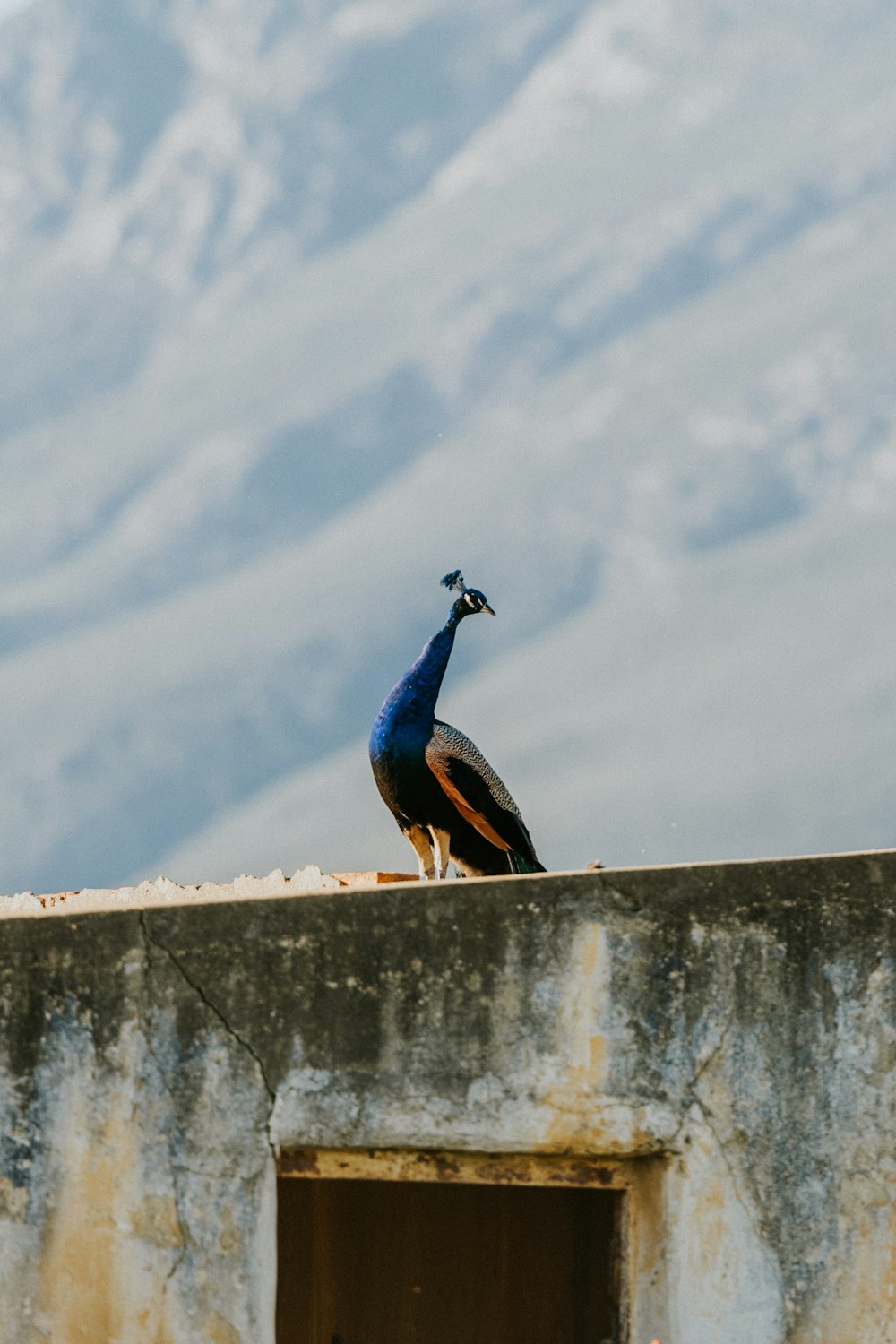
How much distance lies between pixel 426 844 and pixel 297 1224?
1.65 m

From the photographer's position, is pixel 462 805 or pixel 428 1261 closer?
pixel 428 1261

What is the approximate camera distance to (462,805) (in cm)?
652

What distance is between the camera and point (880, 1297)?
4535 millimetres

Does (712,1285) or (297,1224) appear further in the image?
(297,1224)

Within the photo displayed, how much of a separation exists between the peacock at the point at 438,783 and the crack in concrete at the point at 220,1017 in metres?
1.85

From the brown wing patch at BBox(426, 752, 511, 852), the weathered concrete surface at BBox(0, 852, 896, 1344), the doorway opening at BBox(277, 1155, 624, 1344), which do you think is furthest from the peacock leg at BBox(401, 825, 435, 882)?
the weathered concrete surface at BBox(0, 852, 896, 1344)

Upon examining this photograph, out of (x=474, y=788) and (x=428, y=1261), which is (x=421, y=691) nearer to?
(x=474, y=788)

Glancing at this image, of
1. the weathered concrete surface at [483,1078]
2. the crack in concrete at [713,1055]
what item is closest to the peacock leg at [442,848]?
the weathered concrete surface at [483,1078]

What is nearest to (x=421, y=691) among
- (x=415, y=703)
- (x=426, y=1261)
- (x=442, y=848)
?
(x=415, y=703)

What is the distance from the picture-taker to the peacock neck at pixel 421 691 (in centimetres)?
664

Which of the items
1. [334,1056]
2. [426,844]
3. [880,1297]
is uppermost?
[426,844]

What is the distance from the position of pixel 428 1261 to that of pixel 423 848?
166 cm

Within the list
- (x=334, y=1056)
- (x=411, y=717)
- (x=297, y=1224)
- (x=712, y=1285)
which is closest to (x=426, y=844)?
(x=411, y=717)

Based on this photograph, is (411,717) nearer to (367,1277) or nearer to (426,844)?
(426,844)
